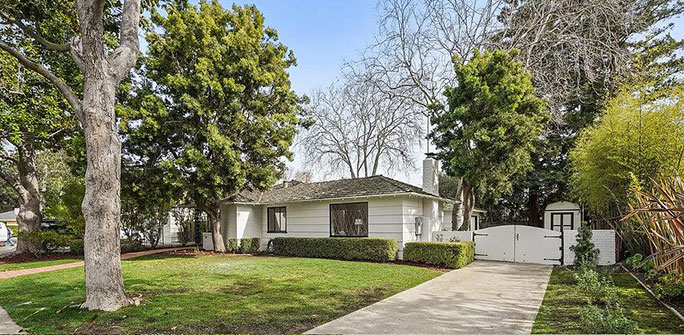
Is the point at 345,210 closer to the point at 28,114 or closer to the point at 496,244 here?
the point at 496,244

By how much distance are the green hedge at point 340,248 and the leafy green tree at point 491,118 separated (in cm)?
351

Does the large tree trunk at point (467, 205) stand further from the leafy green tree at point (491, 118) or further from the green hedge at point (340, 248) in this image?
the green hedge at point (340, 248)

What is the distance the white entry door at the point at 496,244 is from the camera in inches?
461

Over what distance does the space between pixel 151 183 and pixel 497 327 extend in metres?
11.3

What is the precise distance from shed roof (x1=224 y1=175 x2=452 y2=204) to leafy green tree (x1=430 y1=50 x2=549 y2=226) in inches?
86.1

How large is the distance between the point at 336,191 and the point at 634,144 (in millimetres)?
9565

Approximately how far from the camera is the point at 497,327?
4.62 m

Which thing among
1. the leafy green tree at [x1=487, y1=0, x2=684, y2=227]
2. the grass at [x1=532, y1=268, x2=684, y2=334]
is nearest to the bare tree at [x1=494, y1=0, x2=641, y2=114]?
the leafy green tree at [x1=487, y1=0, x2=684, y2=227]

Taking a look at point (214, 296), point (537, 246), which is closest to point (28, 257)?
point (214, 296)

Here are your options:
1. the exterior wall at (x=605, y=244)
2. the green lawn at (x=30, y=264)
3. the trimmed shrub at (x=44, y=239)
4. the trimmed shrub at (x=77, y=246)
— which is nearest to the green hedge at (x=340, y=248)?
the exterior wall at (x=605, y=244)

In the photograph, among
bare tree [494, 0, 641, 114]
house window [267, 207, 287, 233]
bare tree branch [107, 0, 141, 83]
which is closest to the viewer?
bare tree branch [107, 0, 141, 83]

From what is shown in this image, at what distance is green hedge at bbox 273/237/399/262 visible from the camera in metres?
11.6

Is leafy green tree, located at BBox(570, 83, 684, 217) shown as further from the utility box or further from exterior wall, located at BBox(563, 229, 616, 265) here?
the utility box

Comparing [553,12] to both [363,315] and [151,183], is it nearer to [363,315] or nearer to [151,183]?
[363,315]
